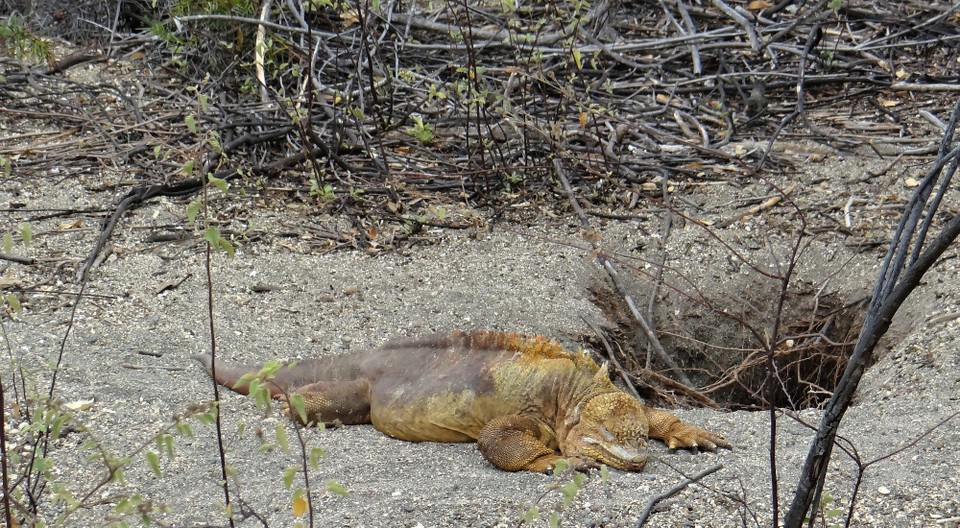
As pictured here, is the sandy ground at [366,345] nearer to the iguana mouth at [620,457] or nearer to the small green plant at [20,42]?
the iguana mouth at [620,457]

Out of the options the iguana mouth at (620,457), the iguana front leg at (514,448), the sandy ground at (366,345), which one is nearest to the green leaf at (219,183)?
the sandy ground at (366,345)

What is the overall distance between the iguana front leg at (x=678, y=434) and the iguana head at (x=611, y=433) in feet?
0.32

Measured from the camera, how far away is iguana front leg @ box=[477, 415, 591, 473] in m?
4.49

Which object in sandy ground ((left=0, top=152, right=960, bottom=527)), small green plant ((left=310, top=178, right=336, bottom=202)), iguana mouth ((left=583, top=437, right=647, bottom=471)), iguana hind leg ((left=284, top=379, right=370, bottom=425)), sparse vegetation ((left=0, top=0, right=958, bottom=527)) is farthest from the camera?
small green plant ((left=310, top=178, right=336, bottom=202))

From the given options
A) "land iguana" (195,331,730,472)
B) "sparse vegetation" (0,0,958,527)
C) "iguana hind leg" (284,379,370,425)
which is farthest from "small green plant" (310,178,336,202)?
"iguana hind leg" (284,379,370,425)

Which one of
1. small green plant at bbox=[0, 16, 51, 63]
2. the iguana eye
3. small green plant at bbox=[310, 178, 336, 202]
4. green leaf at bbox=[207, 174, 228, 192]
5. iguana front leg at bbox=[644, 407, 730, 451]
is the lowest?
iguana front leg at bbox=[644, 407, 730, 451]

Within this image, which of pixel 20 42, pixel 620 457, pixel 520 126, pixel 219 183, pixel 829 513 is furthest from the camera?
pixel 20 42

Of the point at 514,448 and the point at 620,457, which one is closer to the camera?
the point at 620,457

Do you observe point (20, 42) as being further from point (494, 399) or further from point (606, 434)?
point (606, 434)

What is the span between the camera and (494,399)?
4.87 metres

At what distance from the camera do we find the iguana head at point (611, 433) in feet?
14.5

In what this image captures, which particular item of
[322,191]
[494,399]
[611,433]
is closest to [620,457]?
[611,433]

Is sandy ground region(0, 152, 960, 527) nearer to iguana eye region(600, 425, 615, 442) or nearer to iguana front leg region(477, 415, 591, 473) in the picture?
iguana front leg region(477, 415, 591, 473)

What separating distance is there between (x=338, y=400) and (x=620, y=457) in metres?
1.53
